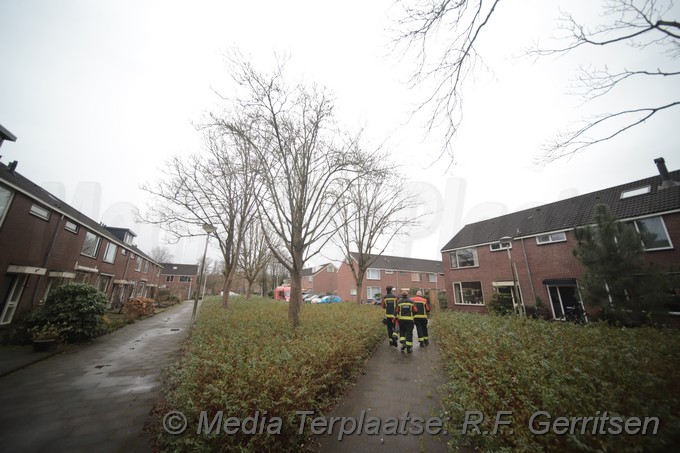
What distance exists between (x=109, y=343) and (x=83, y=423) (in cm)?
764

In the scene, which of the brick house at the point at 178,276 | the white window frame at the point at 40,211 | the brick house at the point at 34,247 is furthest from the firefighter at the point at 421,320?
the brick house at the point at 178,276

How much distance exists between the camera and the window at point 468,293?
20667 mm

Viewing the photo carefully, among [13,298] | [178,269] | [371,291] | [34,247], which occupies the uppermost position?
[178,269]

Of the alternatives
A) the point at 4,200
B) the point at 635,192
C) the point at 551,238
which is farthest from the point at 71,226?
the point at 635,192

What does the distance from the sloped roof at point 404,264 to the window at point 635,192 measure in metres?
25.9

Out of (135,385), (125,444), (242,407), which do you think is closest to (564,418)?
(242,407)

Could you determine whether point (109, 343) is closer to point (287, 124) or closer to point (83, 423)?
point (83, 423)

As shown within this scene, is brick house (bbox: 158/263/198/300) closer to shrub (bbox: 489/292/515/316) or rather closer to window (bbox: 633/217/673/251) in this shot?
shrub (bbox: 489/292/515/316)

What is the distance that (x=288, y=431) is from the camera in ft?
10.4

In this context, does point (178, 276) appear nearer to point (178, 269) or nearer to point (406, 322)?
point (178, 269)

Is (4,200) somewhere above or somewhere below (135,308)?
above

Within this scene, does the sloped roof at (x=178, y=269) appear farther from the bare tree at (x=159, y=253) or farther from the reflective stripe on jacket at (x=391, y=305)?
the reflective stripe on jacket at (x=391, y=305)

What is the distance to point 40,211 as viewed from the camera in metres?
11.9

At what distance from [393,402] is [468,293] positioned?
65.9 feet
